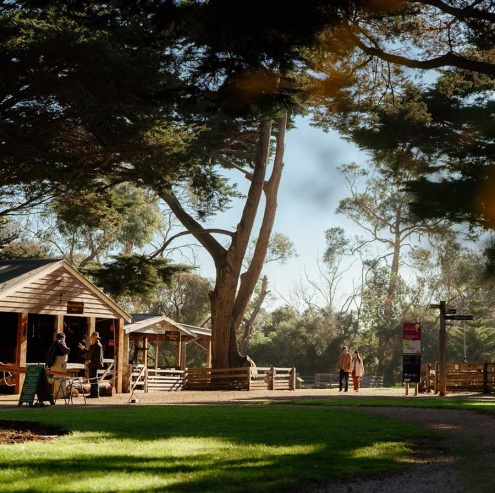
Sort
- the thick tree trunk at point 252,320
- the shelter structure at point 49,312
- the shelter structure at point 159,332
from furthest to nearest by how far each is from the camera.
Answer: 1. the thick tree trunk at point 252,320
2. the shelter structure at point 159,332
3. the shelter structure at point 49,312

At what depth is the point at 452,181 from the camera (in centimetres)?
2014

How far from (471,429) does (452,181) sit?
7.48 metres

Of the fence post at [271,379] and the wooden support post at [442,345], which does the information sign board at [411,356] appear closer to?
the wooden support post at [442,345]

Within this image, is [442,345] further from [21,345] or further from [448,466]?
[448,466]

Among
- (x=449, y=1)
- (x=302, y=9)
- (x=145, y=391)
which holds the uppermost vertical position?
(x=449, y=1)

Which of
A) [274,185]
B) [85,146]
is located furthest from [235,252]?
[85,146]

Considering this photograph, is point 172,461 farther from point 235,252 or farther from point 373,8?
point 235,252

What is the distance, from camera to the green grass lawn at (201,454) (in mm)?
7059

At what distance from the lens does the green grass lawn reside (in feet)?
23.2

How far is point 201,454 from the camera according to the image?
8.88 m

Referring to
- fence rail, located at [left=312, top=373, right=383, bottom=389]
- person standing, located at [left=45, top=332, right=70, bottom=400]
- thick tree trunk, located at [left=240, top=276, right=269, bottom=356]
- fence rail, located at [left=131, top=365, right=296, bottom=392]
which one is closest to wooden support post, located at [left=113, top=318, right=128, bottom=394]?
fence rail, located at [left=131, top=365, right=296, bottom=392]

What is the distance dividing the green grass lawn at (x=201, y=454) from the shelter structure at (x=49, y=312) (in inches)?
434

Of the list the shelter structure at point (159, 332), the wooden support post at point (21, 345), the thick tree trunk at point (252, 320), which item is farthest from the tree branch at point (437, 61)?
the thick tree trunk at point (252, 320)

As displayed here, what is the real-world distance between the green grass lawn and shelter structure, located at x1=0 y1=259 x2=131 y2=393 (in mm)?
11025
